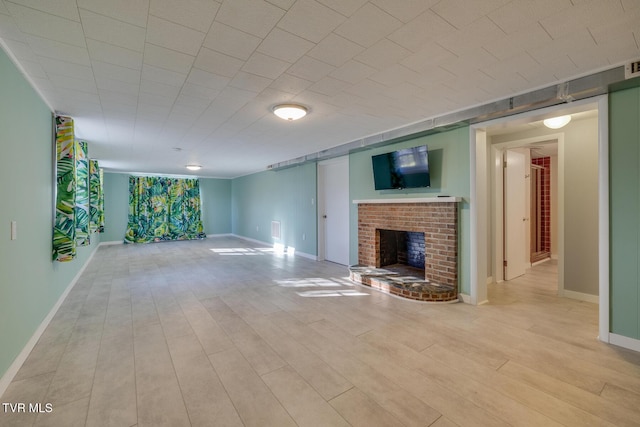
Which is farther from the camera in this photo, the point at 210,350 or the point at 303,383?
the point at 210,350

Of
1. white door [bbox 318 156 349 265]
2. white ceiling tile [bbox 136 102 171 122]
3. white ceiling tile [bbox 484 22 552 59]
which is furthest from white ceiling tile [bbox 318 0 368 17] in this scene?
white door [bbox 318 156 349 265]

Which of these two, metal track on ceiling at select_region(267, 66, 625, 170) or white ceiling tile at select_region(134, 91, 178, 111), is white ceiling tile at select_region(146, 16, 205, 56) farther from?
metal track on ceiling at select_region(267, 66, 625, 170)

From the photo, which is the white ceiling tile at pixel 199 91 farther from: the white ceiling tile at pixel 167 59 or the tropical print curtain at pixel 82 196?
the tropical print curtain at pixel 82 196

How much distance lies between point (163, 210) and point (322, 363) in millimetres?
9489

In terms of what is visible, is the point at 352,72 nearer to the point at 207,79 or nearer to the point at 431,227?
the point at 207,79

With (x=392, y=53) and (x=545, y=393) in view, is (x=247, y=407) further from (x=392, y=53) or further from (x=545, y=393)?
(x=392, y=53)

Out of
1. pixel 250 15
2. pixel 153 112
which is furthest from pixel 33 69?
pixel 250 15

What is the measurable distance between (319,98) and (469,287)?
294 centimetres

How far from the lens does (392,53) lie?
207 cm

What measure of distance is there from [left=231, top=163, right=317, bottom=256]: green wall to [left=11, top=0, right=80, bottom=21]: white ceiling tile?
5.01 metres

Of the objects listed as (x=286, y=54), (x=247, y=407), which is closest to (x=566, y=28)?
(x=286, y=54)

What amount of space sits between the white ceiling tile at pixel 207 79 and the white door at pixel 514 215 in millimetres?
4492

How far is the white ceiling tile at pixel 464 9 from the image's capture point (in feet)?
5.15

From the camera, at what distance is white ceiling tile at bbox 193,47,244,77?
2.07 m
